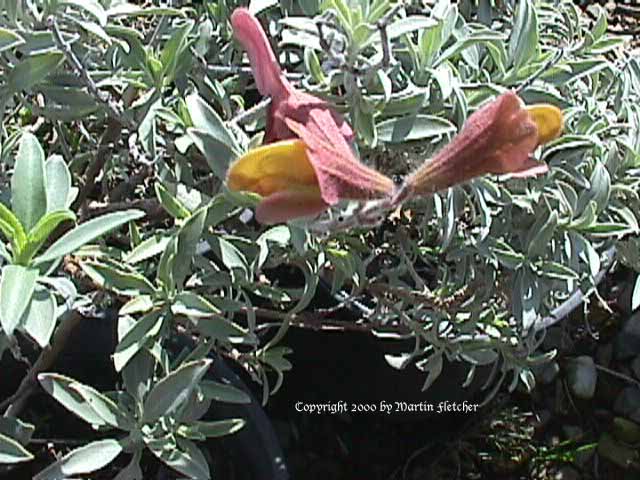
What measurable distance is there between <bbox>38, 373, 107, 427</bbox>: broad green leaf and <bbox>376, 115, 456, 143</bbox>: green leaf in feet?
1.30

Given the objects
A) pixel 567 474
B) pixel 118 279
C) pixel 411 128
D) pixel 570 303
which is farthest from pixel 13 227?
pixel 567 474

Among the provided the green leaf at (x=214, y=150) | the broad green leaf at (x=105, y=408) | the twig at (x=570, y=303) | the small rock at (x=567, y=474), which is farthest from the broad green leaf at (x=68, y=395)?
the small rock at (x=567, y=474)

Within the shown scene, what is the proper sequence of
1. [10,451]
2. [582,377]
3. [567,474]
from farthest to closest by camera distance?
1. [582,377]
2. [567,474]
3. [10,451]

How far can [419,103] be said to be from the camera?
105 cm

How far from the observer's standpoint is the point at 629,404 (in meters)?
2.03

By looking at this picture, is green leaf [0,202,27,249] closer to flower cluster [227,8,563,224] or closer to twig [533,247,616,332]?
flower cluster [227,8,563,224]

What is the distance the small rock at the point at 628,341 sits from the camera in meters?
2.10

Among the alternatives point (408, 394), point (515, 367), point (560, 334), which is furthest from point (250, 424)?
point (560, 334)

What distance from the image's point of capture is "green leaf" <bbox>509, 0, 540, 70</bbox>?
1.15 m

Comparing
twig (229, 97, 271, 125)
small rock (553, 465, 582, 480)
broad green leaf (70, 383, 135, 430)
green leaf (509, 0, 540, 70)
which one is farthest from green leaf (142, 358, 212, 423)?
small rock (553, 465, 582, 480)

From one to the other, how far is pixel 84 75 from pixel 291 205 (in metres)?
0.36

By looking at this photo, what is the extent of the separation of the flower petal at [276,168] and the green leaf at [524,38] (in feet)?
1.62

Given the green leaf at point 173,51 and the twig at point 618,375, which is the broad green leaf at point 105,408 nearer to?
the green leaf at point 173,51

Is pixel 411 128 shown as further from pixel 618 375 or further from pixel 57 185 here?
pixel 618 375
